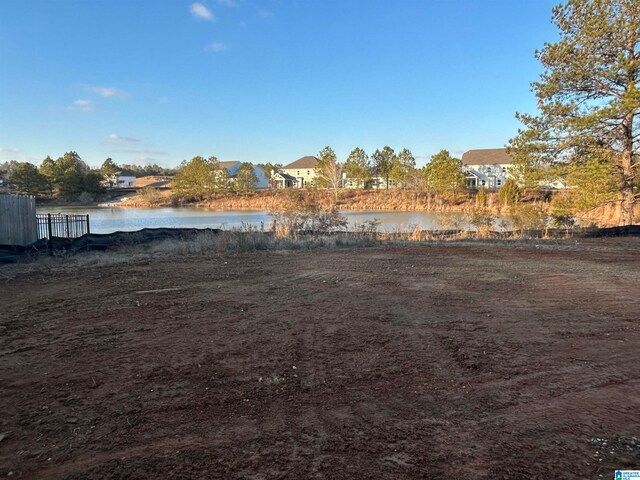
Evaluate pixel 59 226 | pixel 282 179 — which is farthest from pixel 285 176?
pixel 59 226

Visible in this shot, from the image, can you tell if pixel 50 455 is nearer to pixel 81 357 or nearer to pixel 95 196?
pixel 81 357

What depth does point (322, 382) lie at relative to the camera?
343 cm

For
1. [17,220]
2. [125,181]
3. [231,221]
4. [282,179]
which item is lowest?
[231,221]

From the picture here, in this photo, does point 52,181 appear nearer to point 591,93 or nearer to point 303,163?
point 303,163

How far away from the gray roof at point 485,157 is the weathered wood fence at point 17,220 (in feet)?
218

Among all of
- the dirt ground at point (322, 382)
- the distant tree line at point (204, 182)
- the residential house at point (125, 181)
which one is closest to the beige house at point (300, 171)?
the distant tree line at point (204, 182)

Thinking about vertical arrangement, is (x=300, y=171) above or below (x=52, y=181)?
above

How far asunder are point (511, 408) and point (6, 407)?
12.1ft

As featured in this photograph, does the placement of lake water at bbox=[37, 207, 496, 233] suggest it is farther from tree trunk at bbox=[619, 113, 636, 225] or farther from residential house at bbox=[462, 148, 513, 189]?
residential house at bbox=[462, 148, 513, 189]

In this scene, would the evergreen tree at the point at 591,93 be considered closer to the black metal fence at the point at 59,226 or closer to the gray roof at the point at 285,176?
the black metal fence at the point at 59,226

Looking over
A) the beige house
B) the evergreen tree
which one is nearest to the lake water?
the evergreen tree

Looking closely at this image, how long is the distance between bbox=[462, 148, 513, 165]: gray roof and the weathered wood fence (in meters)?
66.5

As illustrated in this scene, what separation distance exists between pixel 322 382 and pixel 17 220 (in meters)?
12.3

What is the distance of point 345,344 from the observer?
434cm
